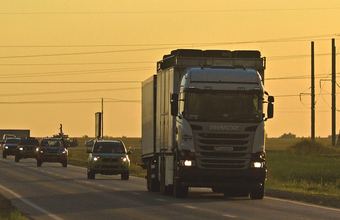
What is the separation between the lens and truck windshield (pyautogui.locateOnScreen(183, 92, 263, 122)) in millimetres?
27594

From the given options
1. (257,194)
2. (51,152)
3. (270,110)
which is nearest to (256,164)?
(257,194)

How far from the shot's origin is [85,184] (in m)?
38.8

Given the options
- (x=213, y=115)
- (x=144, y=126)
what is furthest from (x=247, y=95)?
(x=144, y=126)

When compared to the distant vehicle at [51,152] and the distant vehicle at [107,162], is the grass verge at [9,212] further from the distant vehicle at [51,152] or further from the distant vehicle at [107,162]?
the distant vehicle at [51,152]

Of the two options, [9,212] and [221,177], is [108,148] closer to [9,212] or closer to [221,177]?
[221,177]

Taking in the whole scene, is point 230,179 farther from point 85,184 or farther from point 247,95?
point 85,184

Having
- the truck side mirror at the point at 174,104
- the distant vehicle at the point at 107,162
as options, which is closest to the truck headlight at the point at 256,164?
the truck side mirror at the point at 174,104

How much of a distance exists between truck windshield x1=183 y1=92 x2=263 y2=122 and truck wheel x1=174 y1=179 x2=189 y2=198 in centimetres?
217

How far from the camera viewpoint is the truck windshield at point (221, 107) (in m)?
27.6

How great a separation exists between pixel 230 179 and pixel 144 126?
788 centimetres

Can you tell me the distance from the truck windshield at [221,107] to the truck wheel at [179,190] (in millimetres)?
2174

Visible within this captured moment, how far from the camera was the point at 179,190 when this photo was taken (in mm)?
28875

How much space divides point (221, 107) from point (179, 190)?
9.67ft

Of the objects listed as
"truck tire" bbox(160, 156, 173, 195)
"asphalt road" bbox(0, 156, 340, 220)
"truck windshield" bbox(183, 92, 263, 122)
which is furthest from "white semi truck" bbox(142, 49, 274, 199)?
"truck tire" bbox(160, 156, 173, 195)
